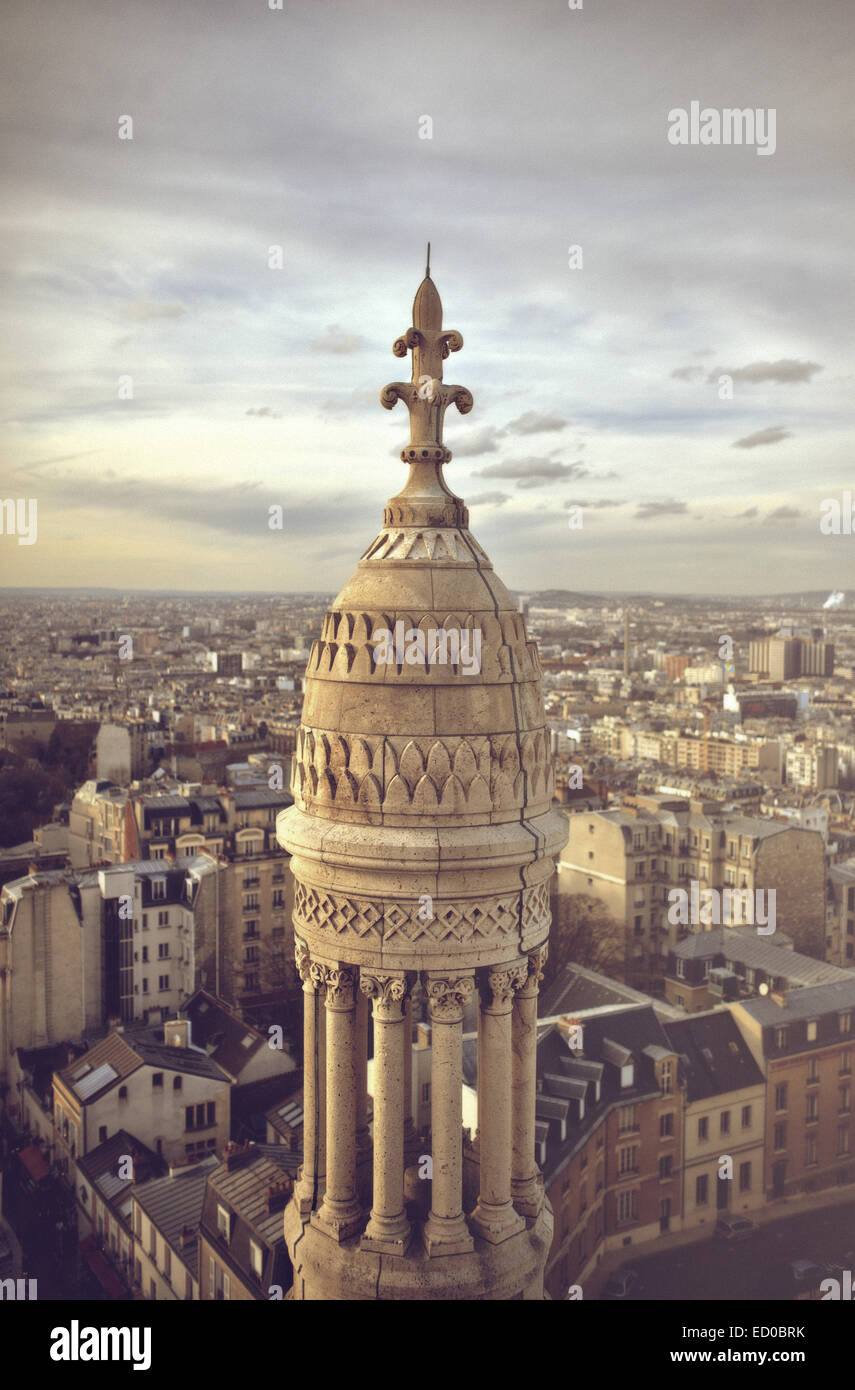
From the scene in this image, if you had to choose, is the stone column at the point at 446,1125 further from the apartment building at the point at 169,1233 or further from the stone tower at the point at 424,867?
the apartment building at the point at 169,1233

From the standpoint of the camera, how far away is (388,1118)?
9.31 feet

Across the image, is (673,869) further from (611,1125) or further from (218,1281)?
(218,1281)

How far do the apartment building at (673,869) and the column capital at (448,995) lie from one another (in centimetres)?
1937

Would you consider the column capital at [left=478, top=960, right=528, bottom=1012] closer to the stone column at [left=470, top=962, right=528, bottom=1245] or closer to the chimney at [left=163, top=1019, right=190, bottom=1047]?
the stone column at [left=470, top=962, right=528, bottom=1245]

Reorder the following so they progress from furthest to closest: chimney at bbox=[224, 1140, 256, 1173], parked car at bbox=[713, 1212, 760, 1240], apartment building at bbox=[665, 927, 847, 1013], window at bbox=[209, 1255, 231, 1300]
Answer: apartment building at bbox=[665, 927, 847, 1013] < parked car at bbox=[713, 1212, 760, 1240] < chimney at bbox=[224, 1140, 256, 1173] < window at bbox=[209, 1255, 231, 1300]

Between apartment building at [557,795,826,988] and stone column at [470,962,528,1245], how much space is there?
62.9 ft

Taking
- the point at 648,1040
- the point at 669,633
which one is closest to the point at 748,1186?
the point at 648,1040

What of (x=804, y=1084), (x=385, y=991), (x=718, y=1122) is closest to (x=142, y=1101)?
(x=718, y=1122)

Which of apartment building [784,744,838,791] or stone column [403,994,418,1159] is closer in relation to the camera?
stone column [403,994,418,1159]

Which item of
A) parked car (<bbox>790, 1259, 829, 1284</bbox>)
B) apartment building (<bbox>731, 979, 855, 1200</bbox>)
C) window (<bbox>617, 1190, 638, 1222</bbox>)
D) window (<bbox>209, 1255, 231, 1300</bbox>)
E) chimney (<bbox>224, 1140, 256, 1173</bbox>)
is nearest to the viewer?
window (<bbox>209, 1255, 231, 1300</bbox>)

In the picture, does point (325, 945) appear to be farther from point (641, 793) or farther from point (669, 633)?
point (669, 633)

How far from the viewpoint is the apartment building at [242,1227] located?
7953 millimetres

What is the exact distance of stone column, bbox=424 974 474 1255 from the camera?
2.83 meters

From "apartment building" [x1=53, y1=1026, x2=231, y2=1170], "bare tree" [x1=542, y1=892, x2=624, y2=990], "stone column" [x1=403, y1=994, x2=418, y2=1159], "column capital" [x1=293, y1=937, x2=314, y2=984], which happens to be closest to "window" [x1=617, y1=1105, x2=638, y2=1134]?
"apartment building" [x1=53, y1=1026, x2=231, y2=1170]
